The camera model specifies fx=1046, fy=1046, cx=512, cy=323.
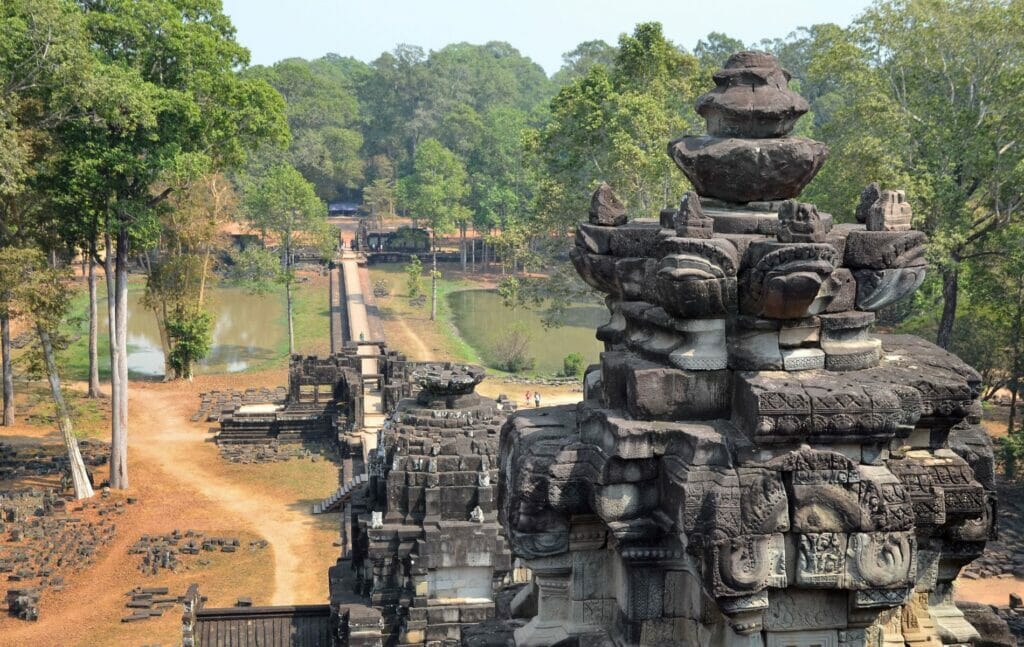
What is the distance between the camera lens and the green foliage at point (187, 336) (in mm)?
40656

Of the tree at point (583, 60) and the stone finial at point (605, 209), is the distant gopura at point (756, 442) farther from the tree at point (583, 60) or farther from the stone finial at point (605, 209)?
the tree at point (583, 60)

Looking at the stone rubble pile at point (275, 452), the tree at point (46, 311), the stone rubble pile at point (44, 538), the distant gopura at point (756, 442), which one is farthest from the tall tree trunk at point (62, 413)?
the distant gopura at point (756, 442)

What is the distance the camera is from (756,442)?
612 centimetres

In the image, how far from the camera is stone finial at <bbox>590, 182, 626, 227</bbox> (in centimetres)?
778

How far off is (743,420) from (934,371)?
58.5 inches

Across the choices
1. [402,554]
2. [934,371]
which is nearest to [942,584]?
[934,371]

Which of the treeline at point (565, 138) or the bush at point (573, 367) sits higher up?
the treeline at point (565, 138)

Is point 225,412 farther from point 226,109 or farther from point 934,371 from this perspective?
point 934,371

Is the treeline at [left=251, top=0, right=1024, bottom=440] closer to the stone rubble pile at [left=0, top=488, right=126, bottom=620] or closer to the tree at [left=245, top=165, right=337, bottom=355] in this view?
the tree at [left=245, top=165, right=337, bottom=355]

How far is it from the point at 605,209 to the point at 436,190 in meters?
56.8

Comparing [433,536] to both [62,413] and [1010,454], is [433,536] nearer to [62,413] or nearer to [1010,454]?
[62,413]

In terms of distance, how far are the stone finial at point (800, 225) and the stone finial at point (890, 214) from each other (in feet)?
2.35

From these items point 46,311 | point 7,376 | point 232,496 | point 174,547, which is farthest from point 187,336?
point 174,547

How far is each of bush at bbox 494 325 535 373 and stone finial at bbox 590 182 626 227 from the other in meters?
37.6
